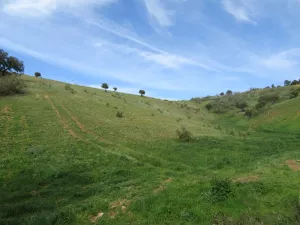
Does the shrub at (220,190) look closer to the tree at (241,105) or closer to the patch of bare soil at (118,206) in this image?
the patch of bare soil at (118,206)

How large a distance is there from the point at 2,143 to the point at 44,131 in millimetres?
5042

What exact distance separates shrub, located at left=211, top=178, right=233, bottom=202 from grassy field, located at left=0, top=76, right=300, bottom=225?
5 centimetres

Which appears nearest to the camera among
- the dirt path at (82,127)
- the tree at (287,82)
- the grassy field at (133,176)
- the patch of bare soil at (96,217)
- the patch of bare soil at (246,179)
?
the grassy field at (133,176)

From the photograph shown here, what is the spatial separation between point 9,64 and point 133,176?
155 ft

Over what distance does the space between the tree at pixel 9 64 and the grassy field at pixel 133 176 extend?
22.5 meters

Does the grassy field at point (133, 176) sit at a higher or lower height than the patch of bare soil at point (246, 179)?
lower

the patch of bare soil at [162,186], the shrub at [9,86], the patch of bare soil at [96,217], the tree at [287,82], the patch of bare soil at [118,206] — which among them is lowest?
the patch of bare soil at [96,217]

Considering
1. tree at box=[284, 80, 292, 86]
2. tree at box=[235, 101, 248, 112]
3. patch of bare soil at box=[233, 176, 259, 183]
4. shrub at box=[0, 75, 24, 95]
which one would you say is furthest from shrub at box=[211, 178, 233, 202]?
tree at box=[284, 80, 292, 86]

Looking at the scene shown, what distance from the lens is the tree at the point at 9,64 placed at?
171 feet

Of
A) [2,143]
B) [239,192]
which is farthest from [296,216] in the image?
[2,143]

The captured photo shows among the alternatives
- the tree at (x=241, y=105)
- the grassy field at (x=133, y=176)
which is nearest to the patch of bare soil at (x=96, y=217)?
the grassy field at (x=133, y=176)

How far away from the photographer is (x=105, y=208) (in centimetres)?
1281

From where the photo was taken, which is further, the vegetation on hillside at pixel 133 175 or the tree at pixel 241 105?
the tree at pixel 241 105

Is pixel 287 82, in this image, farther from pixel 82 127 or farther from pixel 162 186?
pixel 162 186
